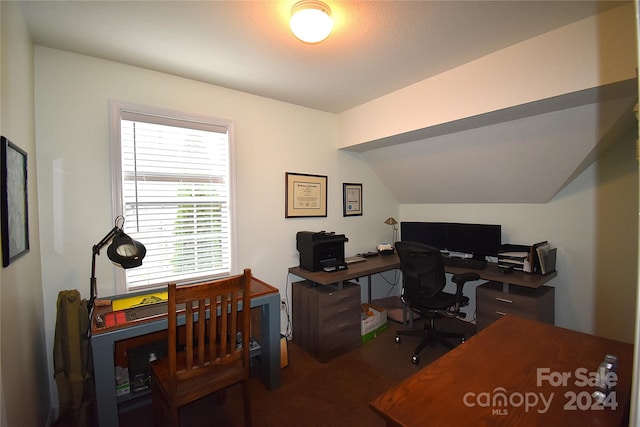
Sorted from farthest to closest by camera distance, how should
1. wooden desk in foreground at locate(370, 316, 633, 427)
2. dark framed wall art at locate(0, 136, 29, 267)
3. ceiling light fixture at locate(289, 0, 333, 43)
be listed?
ceiling light fixture at locate(289, 0, 333, 43), dark framed wall art at locate(0, 136, 29, 267), wooden desk in foreground at locate(370, 316, 633, 427)

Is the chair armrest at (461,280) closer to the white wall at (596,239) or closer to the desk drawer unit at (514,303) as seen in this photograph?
the desk drawer unit at (514,303)

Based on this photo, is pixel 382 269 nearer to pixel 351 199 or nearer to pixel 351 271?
pixel 351 271

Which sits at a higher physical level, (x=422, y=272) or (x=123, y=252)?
(x=123, y=252)

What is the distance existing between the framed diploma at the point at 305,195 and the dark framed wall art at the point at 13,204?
192cm

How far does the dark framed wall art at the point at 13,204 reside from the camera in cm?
122

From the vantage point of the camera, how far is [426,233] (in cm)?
367

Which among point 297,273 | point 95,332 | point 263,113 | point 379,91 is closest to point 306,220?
point 297,273

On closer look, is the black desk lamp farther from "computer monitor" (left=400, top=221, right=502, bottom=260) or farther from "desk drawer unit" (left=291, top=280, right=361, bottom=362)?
"computer monitor" (left=400, top=221, right=502, bottom=260)

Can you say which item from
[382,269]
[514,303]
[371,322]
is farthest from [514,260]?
[371,322]

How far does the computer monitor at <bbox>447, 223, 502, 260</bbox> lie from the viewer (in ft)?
10.0

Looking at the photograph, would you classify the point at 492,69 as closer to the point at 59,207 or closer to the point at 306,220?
the point at 306,220

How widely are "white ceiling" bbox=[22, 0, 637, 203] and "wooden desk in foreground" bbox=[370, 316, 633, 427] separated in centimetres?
172

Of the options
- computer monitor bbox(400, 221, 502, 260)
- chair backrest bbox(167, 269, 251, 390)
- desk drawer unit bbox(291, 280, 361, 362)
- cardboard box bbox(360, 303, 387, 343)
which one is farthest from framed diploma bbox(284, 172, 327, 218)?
chair backrest bbox(167, 269, 251, 390)

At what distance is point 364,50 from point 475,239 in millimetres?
2415
